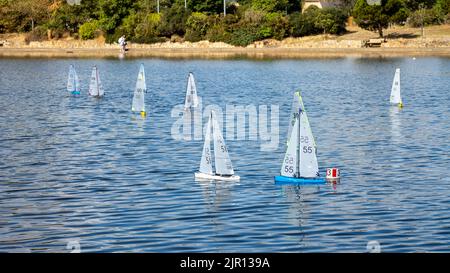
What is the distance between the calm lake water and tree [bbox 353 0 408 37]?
4644cm

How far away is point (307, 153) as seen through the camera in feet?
106

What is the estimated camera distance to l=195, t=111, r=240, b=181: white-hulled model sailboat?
108ft

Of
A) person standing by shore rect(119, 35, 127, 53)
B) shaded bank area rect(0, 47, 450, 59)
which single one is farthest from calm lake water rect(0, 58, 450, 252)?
person standing by shore rect(119, 35, 127, 53)

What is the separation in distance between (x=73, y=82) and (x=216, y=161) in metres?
44.0

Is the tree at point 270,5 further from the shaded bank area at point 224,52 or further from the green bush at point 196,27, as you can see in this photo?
the shaded bank area at point 224,52

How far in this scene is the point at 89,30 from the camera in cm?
14562

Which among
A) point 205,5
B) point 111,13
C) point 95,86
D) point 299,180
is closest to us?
point 299,180

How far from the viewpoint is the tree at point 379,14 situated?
118 metres

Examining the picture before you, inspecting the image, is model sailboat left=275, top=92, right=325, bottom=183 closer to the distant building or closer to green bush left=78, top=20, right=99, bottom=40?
green bush left=78, top=20, right=99, bottom=40

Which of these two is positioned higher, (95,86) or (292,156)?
(292,156)

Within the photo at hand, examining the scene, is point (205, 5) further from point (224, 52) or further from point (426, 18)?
point (426, 18)

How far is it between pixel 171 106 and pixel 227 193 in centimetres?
3571

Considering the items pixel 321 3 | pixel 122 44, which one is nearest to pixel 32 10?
pixel 122 44
